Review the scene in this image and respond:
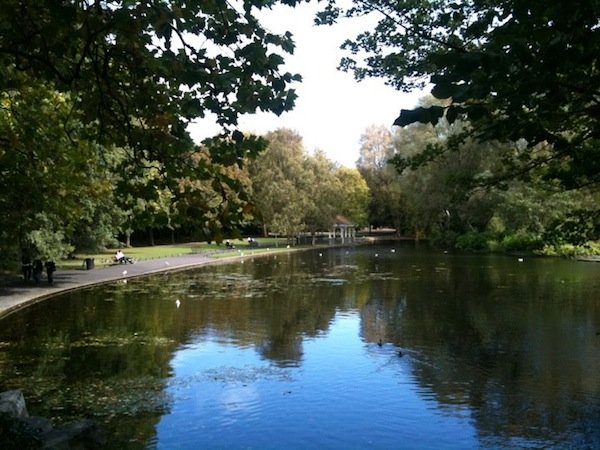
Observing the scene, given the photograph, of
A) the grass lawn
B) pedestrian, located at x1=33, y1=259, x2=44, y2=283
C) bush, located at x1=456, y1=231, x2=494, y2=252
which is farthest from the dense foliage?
bush, located at x1=456, y1=231, x2=494, y2=252

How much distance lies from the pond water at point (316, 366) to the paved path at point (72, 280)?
708 mm

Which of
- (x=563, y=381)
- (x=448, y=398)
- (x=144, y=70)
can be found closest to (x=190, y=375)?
(x=448, y=398)

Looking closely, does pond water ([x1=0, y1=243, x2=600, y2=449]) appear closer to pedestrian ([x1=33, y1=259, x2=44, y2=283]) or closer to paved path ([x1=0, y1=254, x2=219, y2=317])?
paved path ([x1=0, y1=254, x2=219, y2=317])

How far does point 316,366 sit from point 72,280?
56.0 ft

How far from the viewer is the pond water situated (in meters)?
8.94

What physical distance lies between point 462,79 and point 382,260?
40131mm

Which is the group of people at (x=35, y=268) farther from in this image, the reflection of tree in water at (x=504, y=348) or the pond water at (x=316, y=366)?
the reflection of tree in water at (x=504, y=348)

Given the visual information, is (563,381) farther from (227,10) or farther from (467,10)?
(227,10)

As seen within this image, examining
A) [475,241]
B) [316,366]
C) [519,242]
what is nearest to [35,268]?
[316,366]

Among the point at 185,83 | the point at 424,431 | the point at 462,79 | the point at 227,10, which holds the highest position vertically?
the point at 227,10

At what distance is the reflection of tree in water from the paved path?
1116cm

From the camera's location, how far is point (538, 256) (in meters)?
44.2

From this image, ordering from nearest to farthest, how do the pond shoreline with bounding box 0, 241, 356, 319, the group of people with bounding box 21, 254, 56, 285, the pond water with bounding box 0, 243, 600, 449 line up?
the pond water with bounding box 0, 243, 600, 449, the pond shoreline with bounding box 0, 241, 356, 319, the group of people with bounding box 21, 254, 56, 285

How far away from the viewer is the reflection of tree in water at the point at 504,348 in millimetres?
9539
